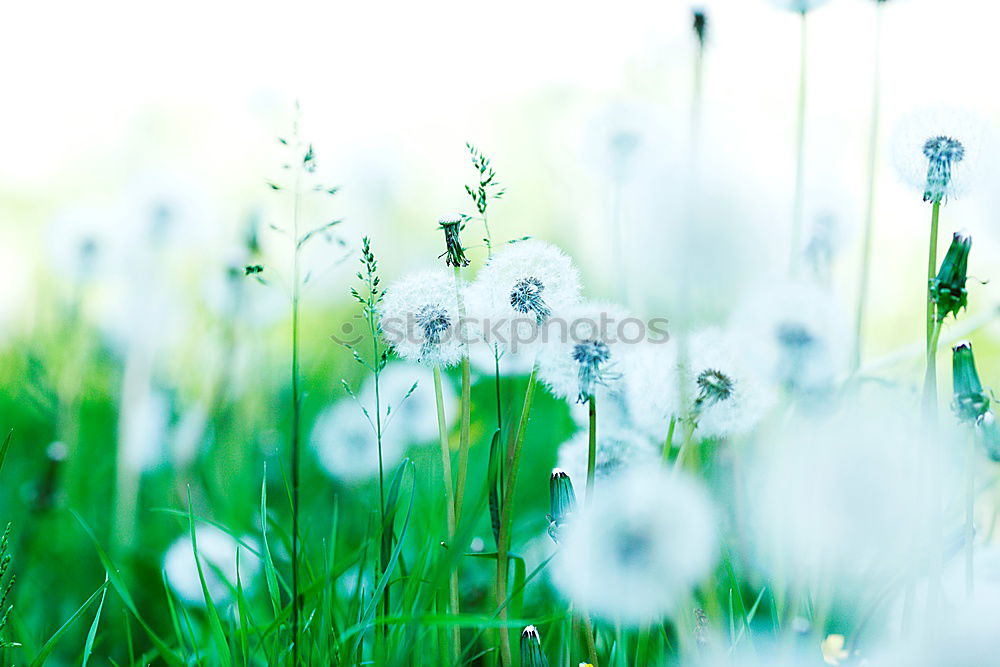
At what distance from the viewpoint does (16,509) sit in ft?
4.22

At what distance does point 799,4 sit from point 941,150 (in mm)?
273

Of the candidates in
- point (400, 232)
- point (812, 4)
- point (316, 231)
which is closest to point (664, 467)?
point (316, 231)

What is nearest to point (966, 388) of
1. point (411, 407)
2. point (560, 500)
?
point (560, 500)

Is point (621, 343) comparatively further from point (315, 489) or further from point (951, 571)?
point (315, 489)

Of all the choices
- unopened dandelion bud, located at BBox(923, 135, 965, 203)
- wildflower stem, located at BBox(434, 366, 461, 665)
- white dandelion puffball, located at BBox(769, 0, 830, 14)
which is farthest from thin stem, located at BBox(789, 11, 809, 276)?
wildflower stem, located at BBox(434, 366, 461, 665)

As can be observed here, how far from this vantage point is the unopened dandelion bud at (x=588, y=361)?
608mm

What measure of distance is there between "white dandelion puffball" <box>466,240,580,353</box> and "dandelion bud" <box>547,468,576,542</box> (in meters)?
0.09

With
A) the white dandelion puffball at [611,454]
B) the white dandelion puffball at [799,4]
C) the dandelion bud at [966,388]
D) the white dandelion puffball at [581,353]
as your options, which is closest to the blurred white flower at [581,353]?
the white dandelion puffball at [581,353]

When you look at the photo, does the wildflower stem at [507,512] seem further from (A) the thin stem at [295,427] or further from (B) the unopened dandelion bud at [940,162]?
(B) the unopened dandelion bud at [940,162]

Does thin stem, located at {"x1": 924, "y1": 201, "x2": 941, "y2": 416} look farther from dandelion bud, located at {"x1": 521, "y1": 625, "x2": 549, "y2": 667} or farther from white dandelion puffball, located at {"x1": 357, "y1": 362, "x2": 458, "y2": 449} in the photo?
white dandelion puffball, located at {"x1": 357, "y1": 362, "x2": 458, "y2": 449}

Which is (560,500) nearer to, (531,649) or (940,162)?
(531,649)

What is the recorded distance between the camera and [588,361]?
2.00ft

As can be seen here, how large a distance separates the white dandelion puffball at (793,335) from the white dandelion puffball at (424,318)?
0.83 ft

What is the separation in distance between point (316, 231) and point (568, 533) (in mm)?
250
